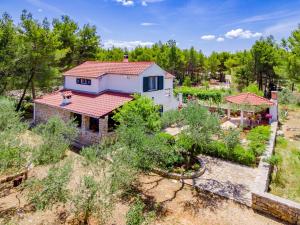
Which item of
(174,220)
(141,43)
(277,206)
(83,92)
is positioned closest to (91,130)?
(83,92)

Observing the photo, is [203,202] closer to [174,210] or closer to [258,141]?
[174,210]

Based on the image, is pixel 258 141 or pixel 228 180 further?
pixel 258 141

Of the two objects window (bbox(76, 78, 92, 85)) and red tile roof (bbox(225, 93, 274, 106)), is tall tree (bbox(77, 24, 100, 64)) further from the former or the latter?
red tile roof (bbox(225, 93, 274, 106))

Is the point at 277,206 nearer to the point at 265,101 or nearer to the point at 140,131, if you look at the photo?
the point at 140,131

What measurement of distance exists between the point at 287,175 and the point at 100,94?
1812 centimetres

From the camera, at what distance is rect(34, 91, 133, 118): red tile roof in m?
21.6

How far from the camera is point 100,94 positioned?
25328mm

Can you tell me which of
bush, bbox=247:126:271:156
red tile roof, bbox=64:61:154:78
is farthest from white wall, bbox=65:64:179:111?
bush, bbox=247:126:271:156

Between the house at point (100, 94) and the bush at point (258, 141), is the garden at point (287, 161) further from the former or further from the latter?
the house at point (100, 94)

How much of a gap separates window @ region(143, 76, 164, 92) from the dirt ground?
12.7 m

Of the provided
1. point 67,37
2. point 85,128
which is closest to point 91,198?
point 85,128

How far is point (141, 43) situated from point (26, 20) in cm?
5094

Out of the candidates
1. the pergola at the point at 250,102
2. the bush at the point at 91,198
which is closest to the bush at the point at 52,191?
the bush at the point at 91,198

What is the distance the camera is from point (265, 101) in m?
25.7
